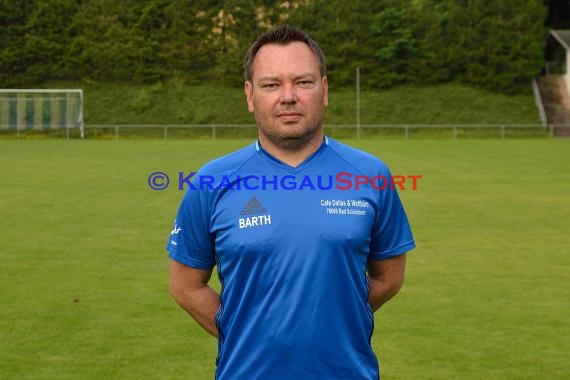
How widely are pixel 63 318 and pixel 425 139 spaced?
1817 inches

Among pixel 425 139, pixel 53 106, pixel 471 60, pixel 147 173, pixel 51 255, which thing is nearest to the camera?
pixel 51 255

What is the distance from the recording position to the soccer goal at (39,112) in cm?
5741

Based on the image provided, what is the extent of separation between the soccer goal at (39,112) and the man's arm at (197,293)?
5432 centimetres

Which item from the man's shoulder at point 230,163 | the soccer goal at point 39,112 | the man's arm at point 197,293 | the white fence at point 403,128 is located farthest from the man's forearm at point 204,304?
the soccer goal at point 39,112

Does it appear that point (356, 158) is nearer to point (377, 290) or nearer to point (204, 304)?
point (377, 290)

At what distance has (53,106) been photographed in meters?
59.0

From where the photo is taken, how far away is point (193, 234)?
151 inches

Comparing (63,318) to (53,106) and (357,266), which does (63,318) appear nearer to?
(357,266)

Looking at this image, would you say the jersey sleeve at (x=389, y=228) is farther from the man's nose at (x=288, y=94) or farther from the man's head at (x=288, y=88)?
the man's nose at (x=288, y=94)

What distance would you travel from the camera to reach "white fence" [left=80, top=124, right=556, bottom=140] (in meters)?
56.1

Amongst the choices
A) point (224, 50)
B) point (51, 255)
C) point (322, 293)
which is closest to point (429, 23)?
point (224, 50)

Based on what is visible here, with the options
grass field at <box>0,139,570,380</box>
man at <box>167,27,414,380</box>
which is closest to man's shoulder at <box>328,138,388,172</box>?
man at <box>167,27,414,380</box>

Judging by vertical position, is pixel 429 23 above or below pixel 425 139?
above

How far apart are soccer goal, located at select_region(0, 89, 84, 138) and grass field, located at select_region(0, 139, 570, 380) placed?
35665 mm
